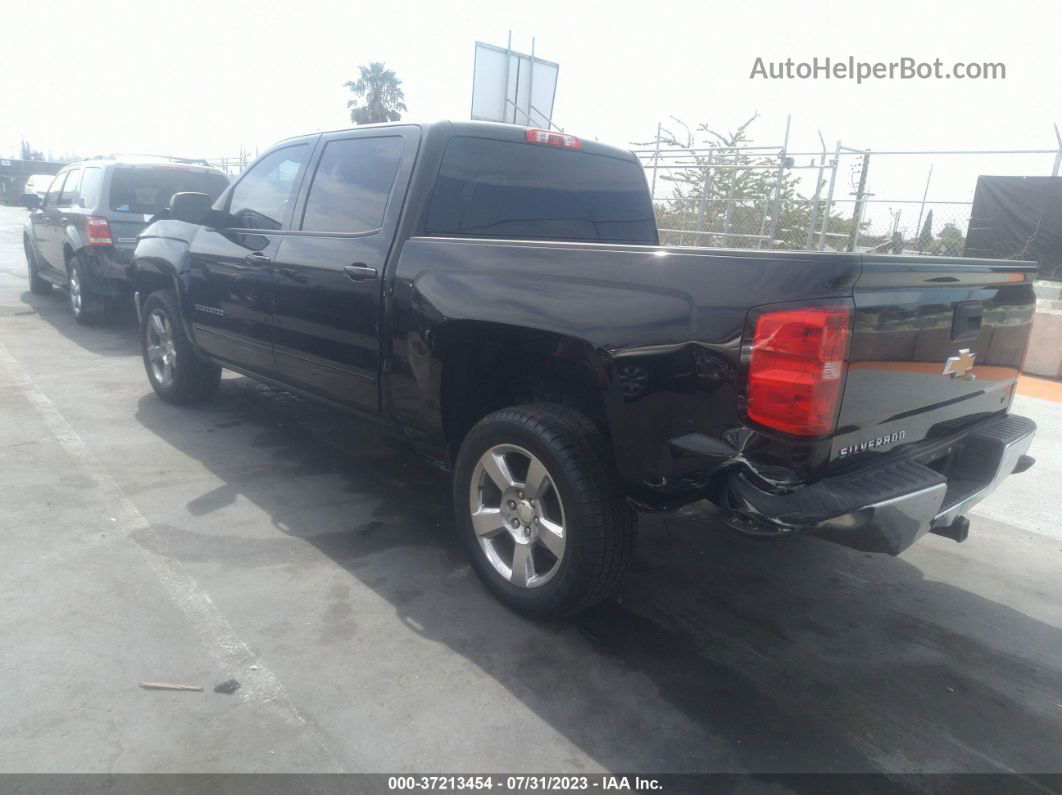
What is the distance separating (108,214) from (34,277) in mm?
4122

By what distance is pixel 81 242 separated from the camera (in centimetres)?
852

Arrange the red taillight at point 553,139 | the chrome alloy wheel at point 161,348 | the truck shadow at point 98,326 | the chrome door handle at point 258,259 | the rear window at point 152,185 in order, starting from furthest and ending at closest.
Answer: the rear window at point 152,185 < the truck shadow at point 98,326 < the chrome alloy wheel at point 161,348 < the chrome door handle at point 258,259 < the red taillight at point 553,139

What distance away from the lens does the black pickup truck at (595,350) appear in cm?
240

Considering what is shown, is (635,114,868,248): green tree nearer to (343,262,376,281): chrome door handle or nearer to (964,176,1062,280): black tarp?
(964,176,1062,280): black tarp

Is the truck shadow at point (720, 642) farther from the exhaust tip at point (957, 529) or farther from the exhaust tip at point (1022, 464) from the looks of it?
the exhaust tip at point (1022, 464)

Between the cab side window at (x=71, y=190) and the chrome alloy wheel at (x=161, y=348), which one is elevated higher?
the cab side window at (x=71, y=190)

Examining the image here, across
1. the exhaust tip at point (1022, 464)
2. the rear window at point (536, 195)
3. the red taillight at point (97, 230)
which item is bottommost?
the exhaust tip at point (1022, 464)

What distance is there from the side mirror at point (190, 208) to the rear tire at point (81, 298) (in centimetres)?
480

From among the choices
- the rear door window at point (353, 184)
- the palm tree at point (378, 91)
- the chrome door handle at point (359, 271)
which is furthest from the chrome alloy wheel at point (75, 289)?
the palm tree at point (378, 91)

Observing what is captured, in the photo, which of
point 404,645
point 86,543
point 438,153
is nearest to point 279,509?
point 86,543

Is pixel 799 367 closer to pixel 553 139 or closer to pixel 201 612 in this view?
pixel 553 139

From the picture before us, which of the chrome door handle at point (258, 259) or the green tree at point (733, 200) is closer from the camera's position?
the chrome door handle at point (258, 259)

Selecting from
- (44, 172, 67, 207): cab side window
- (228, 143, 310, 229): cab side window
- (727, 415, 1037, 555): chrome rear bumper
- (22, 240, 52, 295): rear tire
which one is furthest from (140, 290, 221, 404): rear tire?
(22, 240, 52, 295): rear tire

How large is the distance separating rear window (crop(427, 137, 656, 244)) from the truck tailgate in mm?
1986
